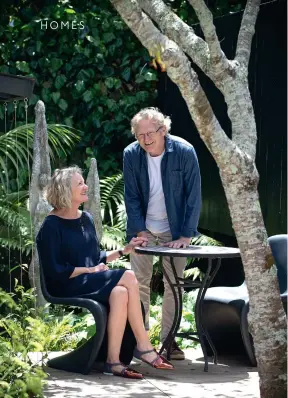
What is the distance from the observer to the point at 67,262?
5801 millimetres

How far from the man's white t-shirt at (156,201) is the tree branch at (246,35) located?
3.56 ft

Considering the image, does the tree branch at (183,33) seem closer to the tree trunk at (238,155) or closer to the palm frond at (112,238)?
the tree trunk at (238,155)

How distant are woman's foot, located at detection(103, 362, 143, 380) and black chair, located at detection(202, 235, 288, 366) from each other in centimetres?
85

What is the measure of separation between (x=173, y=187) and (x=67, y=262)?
940 millimetres

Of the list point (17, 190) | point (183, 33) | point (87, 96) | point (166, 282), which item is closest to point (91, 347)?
point (166, 282)

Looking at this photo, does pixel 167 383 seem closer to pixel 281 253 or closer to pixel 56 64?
pixel 281 253

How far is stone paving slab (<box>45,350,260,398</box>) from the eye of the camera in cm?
515

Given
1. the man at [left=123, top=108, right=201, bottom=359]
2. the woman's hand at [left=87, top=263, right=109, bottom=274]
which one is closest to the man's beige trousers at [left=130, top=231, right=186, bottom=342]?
the man at [left=123, top=108, right=201, bottom=359]

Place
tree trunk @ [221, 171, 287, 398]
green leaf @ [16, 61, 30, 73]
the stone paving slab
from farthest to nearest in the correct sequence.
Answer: green leaf @ [16, 61, 30, 73] → the stone paving slab → tree trunk @ [221, 171, 287, 398]

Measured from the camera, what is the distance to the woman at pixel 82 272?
5.61 meters

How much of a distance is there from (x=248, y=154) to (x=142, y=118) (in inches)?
63.3

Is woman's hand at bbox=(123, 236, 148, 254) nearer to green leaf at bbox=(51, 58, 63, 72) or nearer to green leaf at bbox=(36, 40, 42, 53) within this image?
green leaf at bbox=(51, 58, 63, 72)

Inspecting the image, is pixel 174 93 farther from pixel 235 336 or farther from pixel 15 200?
pixel 235 336

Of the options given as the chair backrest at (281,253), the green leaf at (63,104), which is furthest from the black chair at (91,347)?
the green leaf at (63,104)
